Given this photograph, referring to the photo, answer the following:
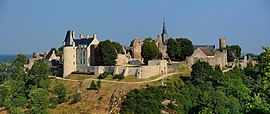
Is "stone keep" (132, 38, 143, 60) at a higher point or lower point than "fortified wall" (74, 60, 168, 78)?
higher

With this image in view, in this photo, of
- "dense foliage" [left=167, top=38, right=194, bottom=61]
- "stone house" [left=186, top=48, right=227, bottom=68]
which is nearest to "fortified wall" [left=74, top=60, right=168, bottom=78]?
"stone house" [left=186, top=48, right=227, bottom=68]

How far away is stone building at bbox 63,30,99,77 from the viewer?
4959 cm

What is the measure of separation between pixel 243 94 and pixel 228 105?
5846mm

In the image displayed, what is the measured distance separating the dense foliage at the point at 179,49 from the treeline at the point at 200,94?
779 centimetres

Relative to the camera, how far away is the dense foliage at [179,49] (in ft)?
184

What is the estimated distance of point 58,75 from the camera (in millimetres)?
52938

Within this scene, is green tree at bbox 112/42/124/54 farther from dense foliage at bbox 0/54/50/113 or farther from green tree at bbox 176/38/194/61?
dense foliage at bbox 0/54/50/113

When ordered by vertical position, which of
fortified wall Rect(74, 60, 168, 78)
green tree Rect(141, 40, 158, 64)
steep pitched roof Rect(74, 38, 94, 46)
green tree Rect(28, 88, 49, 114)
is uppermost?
steep pitched roof Rect(74, 38, 94, 46)

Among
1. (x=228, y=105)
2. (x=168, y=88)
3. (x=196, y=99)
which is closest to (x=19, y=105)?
(x=168, y=88)

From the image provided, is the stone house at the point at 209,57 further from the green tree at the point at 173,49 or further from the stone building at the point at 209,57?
the green tree at the point at 173,49

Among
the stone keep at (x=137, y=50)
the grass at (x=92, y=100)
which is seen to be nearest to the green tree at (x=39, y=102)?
the grass at (x=92, y=100)

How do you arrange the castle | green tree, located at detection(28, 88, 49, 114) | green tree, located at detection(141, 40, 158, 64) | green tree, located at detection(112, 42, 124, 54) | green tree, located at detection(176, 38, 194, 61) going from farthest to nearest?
green tree, located at detection(176, 38, 194, 61), green tree, located at detection(112, 42, 124, 54), green tree, located at detection(141, 40, 158, 64), the castle, green tree, located at detection(28, 88, 49, 114)

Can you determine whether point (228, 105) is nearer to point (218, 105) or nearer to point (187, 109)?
point (218, 105)

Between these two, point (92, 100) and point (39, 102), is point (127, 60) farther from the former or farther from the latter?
point (39, 102)
